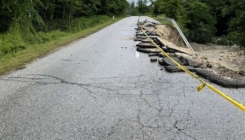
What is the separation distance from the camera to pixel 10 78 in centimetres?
618

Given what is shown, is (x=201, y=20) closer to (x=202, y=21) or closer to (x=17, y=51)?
(x=202, y=21)

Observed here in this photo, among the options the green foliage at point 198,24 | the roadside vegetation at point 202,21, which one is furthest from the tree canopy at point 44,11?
the green foliage at point 198,24

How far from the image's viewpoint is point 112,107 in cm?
441

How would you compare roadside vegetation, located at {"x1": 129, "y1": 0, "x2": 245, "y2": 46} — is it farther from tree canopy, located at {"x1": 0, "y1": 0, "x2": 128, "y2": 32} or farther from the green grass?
the green grass

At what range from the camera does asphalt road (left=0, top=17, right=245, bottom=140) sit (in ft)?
11.5

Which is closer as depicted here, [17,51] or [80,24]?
[17,51]

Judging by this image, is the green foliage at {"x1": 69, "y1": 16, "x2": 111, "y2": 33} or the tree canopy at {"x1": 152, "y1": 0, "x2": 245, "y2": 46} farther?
the green foliage at {"x1": 69, "y1": 16, "x2": 111, "y2": 33}

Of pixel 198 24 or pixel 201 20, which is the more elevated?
pixel 201 20

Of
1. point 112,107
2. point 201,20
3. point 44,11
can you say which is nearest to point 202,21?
point 201,20

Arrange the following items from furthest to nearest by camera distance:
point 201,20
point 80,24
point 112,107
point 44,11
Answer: point 80,24, point 44,11, point 201,20, point 112,107

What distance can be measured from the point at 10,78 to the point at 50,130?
3.17 metres

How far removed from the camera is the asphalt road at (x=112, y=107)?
138 inches

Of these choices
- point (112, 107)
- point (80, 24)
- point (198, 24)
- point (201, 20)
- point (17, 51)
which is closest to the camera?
point (112, 107)

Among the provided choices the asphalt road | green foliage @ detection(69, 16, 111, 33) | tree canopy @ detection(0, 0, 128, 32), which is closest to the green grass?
the asphalt road
